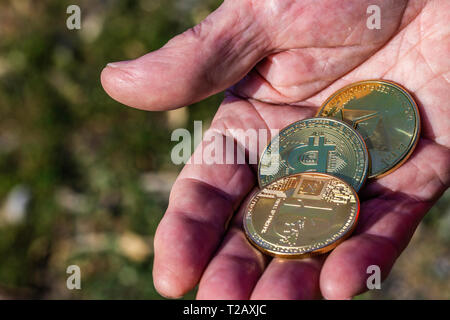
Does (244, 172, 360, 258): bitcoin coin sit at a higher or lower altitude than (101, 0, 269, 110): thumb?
lower

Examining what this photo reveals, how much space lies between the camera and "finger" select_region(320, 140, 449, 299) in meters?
1.55

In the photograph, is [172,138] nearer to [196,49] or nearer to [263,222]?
[196,49]

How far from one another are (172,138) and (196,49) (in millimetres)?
1376

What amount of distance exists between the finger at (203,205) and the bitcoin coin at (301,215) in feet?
0.43

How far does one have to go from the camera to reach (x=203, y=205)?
6.31 feet

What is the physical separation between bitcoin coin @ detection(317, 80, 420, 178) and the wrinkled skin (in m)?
0.07

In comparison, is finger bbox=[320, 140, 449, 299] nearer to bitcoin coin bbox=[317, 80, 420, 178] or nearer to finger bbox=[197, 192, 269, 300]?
bitcoin coin bbox=[317, 80, 420, 178]

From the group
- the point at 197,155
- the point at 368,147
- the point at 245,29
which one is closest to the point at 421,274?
the point at 368,147

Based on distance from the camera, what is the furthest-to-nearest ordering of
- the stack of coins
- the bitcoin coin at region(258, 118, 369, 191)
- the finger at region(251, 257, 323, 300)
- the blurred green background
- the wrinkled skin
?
1. the blurred green background
2. the bitcoin coin at region(258, 118, 369, 191)
3. the stack of coins
4. the wrinkled skin
5. the finger at region(251, 257, 323, 300)

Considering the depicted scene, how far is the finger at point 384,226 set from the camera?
1.55 meters

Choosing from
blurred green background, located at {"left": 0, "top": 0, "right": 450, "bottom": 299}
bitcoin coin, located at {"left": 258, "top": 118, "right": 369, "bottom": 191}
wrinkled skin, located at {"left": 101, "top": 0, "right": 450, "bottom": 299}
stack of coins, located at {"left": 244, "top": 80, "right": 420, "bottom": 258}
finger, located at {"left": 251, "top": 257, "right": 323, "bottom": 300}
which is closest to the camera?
finger, located at {"left": 251, "top": 257, "right": 323, "bottom": 300}

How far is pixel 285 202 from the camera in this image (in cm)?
197

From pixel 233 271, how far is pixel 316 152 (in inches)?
31.6

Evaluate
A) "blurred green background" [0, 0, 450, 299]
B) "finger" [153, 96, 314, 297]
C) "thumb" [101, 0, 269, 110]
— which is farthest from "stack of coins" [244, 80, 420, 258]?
"blurred green background" [0, 0, 450, 299]
